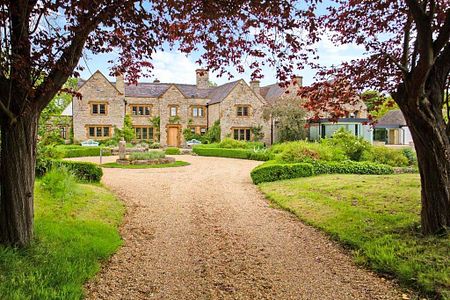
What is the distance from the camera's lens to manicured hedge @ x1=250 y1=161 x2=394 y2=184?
14.1m

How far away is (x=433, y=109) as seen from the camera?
5.86 metres

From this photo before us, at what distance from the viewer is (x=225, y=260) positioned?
5.59 meters

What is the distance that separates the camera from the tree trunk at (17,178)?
5027 millimetres

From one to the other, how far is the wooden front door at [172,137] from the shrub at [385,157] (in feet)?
85.9

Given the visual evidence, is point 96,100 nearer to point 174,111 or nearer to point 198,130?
point 174,111

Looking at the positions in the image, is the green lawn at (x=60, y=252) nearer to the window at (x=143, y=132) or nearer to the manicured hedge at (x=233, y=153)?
the manicured hedge at (x=233, y=153)

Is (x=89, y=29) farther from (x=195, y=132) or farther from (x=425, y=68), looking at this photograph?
(x=195, y=132)

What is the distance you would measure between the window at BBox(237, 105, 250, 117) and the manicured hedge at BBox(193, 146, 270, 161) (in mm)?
9026

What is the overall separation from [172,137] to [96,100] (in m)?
9.24

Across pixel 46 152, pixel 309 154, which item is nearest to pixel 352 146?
pixel 309 154

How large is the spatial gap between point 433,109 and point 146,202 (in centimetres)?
776

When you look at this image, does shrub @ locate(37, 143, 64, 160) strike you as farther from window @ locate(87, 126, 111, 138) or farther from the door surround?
the door surround

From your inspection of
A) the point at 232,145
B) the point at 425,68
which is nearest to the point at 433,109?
the point at 425,68

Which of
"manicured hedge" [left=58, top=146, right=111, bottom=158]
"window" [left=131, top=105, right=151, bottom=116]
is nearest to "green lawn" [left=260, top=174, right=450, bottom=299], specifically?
"manicured hedge" [left=58, top=146, right=111, bottom=158]
